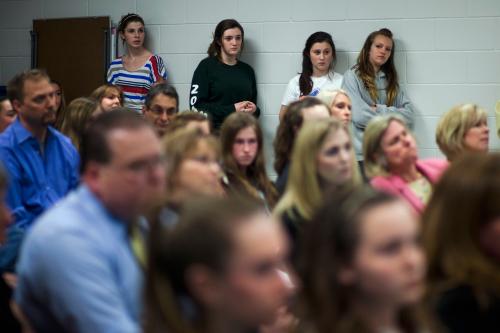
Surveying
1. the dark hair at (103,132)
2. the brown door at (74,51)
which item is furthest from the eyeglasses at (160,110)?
the dark hair at (103,132)

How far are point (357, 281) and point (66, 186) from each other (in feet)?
7.30

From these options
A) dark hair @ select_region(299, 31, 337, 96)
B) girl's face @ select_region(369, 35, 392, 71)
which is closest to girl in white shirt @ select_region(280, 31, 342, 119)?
dark hair @ select_region(299, 31, 337, 96)

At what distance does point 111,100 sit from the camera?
15.3 feet

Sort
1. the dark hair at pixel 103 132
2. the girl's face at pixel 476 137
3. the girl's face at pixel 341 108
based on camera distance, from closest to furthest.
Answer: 1. the dark hair at pixel 103 132
2. the girl's face at pixel 476 137
3. the girl's face at pixel 341 108

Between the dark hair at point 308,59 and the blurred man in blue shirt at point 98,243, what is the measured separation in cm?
369

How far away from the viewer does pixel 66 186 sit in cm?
352

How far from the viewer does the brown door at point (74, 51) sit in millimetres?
6113

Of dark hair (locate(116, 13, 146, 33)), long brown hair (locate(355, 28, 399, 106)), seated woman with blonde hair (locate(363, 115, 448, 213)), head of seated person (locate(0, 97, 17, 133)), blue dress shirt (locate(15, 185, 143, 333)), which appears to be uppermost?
dark hair (locate(116, 13, 146, 33))

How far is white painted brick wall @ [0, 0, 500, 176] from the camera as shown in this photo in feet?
18.1

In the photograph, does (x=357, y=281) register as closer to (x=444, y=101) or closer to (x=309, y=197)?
(x=309, y=197)

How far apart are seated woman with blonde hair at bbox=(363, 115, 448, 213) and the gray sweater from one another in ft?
6.30

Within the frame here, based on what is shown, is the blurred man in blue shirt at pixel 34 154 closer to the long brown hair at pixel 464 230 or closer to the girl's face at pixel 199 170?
the girl's face at pixel 199 170

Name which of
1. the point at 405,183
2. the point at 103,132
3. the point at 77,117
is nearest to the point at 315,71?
the point at 77,117

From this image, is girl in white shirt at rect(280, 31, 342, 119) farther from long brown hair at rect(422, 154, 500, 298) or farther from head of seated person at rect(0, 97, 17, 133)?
long brown hair at rect(422, 154, 500, 298)
